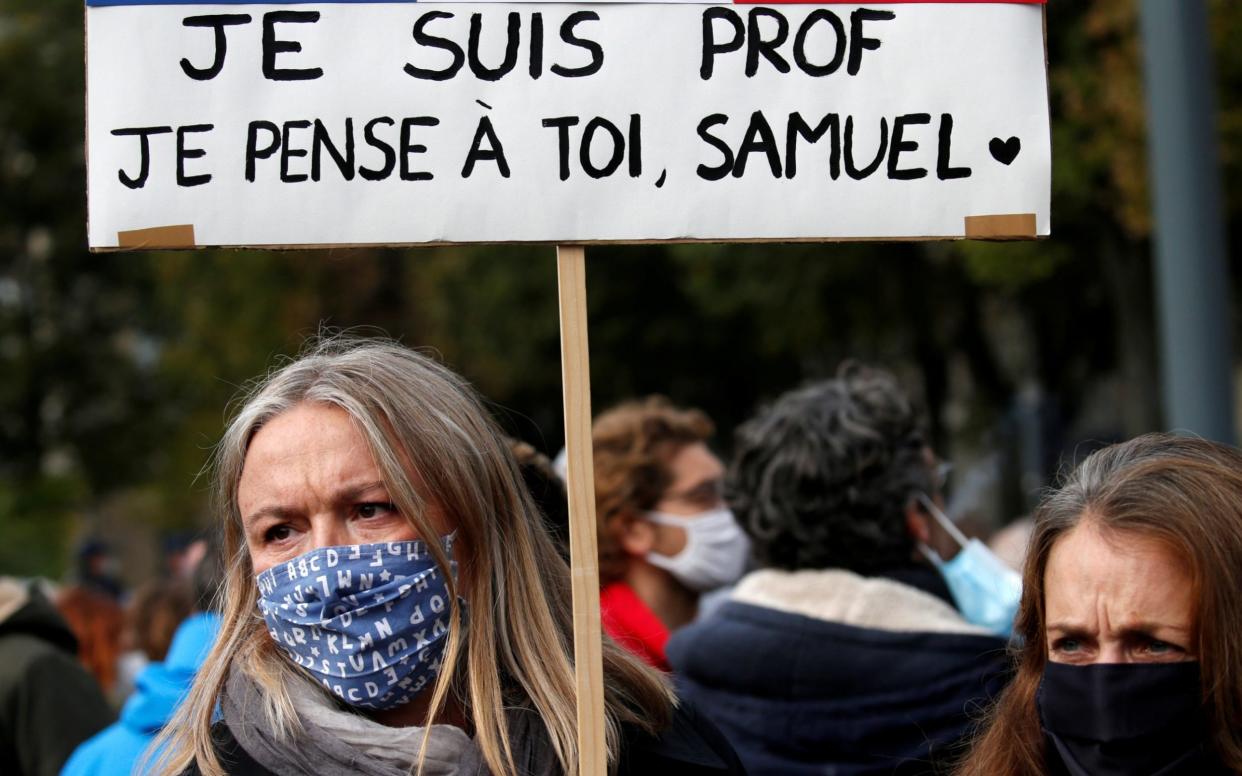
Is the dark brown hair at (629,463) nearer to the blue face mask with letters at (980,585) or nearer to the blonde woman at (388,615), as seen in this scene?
the blue face mask with letters at (980,585)

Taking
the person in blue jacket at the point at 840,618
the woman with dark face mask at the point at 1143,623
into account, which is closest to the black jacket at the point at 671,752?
the woman with dark face mask at the point at 1143,623

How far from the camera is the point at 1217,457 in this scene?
2.52m

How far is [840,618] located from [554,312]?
19.9 m

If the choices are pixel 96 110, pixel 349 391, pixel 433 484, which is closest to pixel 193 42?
pixel 96 110

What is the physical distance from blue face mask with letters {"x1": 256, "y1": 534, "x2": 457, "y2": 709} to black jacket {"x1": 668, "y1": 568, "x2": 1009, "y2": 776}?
45.4 inches

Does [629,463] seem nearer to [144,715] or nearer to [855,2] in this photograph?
[144,715]

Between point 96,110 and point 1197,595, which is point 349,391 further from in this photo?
point 1197,595

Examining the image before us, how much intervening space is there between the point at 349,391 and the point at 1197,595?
4.33 feet

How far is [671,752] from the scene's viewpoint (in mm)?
2617

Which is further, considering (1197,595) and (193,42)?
(193,42)

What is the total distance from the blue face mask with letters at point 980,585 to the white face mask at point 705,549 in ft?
2.29

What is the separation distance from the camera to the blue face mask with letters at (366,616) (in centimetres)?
248

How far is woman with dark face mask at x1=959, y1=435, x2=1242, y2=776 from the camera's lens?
2.34m

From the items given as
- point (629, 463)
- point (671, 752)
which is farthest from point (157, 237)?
point (629, 463)
